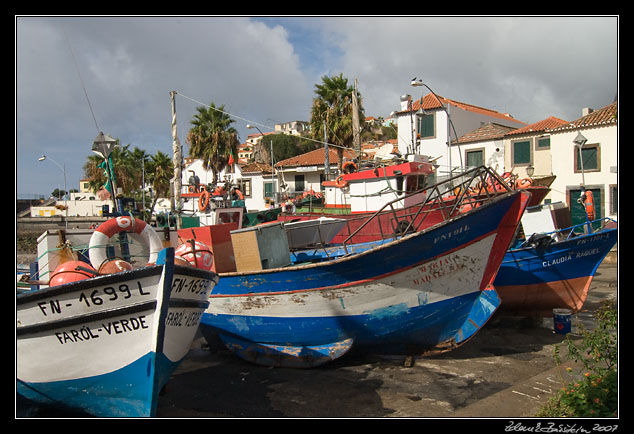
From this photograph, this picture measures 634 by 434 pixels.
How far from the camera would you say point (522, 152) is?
79.6ft

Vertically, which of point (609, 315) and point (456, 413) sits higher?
point (609, 315)

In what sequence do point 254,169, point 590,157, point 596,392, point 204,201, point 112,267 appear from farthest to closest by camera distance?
1. point 254,169
2. point 590,157
3. point 204,201
4. point 112,267
5. point 596,392

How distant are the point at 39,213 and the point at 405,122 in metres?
27.9

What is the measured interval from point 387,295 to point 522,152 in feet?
64.9

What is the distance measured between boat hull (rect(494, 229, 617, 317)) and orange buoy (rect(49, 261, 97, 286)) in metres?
7.93

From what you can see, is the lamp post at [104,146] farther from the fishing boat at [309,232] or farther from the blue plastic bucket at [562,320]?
the blue plastic bucket at [562,320]

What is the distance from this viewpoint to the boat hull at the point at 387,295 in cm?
725

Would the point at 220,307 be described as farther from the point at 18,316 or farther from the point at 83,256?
the point at 18,316

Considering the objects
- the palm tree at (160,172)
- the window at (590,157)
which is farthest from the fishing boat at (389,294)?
the palm tree at (160,172)

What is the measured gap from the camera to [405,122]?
2759 cm

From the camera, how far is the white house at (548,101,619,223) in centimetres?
2092

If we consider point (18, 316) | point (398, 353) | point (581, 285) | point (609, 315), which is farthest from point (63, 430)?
point (581, 285)

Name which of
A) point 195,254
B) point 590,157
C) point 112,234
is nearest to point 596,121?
point 590,157

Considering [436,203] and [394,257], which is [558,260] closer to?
[436,203]
